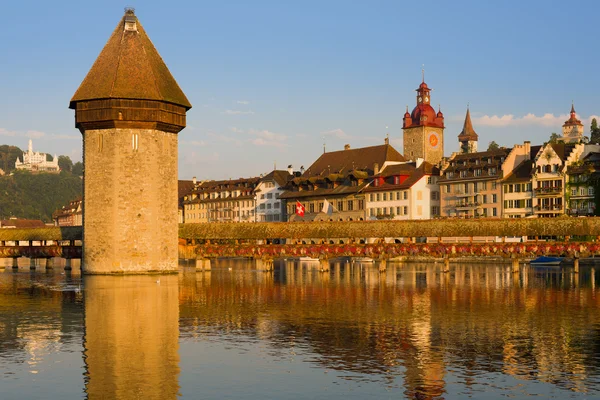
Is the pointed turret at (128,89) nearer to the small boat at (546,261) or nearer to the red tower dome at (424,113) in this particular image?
the small boat at (546,261)

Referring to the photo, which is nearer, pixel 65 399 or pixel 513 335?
pixel 65 399

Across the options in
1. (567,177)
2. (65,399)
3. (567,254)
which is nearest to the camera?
(65,399)

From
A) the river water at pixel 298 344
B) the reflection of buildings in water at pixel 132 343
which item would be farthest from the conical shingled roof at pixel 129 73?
the reflection of buildings in water at pixel 132 343

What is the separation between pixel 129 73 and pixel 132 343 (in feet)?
101

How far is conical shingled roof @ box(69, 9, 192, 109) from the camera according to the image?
5172 centimetres

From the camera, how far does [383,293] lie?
4134 cm

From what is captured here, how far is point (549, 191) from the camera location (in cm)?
8488

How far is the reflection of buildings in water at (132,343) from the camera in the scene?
18.6 meters

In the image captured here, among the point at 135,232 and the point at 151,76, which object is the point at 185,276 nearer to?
the point at 135,232

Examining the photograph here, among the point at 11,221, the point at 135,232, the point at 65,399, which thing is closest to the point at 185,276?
the point at 135,232

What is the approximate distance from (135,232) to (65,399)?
35.5m

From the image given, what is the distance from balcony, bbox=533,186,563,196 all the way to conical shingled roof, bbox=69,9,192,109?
4343 centimetres

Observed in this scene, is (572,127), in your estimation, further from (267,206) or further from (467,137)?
(267,206)

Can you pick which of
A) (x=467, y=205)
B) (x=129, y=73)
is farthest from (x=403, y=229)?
(x=467, y=205)
